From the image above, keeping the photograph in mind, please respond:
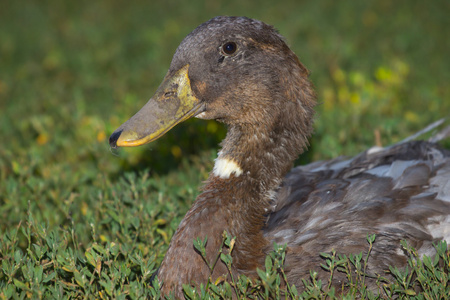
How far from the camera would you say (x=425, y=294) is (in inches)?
109

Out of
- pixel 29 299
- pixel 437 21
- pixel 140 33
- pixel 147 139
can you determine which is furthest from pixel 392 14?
pixel 29 299

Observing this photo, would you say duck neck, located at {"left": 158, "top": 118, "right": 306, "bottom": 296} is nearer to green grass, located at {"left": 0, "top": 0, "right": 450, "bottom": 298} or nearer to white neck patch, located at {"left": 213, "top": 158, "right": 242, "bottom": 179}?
white neck patch, located at {"left": 213, "top": 158, "right": 242, "bottom": 179}

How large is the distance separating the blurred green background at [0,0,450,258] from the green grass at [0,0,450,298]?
2cm

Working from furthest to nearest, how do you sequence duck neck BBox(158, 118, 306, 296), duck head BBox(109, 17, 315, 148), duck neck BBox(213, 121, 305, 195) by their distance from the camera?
1. duck neck BBox(213, 121, 305, 195)
2. duck head BBox(109, 17, 315, 148)
3. duck neck BBox(158, 118, 306, 296)

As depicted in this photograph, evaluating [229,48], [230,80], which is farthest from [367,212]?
[229,48]

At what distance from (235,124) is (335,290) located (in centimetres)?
105

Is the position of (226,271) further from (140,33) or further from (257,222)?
(140,33)

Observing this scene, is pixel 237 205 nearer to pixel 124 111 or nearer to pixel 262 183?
pixel 262 183

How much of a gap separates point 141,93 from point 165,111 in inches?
161

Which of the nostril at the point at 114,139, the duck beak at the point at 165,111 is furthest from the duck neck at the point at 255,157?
the nostril at the point at 114,139

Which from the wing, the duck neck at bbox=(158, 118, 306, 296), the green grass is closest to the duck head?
the duck neck at bbox=(158, 118, 306, 296)

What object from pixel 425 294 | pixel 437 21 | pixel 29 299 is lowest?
pixel 437 21

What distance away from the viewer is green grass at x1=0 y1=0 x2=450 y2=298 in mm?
3291

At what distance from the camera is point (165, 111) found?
10.5 feet
